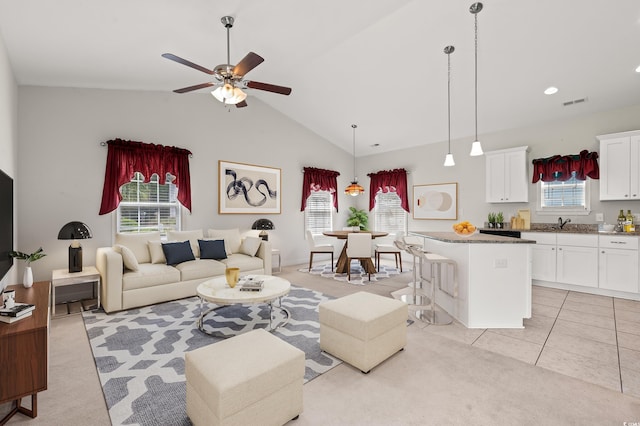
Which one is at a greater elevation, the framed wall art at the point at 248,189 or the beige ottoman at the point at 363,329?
the framed wall art at the point at 248,189

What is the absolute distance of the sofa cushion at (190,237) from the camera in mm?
4554

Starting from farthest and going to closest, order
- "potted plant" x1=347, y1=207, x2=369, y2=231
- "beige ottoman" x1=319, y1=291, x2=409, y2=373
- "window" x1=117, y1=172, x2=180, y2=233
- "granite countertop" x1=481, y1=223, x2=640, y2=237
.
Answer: "potted plant" x1=347, y1=207, x2=369, y2=231
"window" x1=117, y1=172, x2=180, y2=233
"granite countertop" x1=481, y1=223, x2=640, y2=237
"beige ottoman" x1=319, y1=291, x2=409, y2=373

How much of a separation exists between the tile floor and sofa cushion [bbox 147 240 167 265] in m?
3.63

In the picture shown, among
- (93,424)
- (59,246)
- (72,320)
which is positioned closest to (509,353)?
(93,424)

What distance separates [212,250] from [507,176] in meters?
5.30

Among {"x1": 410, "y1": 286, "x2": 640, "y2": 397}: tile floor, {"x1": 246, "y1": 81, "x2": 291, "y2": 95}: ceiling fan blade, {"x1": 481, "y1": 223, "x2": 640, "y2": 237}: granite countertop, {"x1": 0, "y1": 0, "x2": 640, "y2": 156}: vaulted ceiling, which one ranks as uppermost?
{"x1": 0, "y1": 0, "x2": 640, "y2": 156}: vaulted ceiling

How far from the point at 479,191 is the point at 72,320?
22.0 feet

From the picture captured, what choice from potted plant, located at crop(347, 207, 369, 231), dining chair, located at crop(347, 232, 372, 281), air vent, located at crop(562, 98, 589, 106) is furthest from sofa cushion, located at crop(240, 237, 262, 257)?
air vent, located at crop(562, 98, 589, 106)

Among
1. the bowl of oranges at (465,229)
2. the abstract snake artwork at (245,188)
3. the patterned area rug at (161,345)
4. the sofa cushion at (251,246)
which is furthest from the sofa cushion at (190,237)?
the bowl of oranges at (465,229)

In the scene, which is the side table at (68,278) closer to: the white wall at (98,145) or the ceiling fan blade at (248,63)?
the white wall at (98,145)

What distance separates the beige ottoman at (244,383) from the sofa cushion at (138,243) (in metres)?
3.08

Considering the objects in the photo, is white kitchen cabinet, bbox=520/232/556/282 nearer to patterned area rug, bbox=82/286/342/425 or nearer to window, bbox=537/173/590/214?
window, bbox=537/173/590/214

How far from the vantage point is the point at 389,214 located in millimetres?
7477

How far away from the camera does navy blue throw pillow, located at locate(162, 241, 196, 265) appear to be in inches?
164
